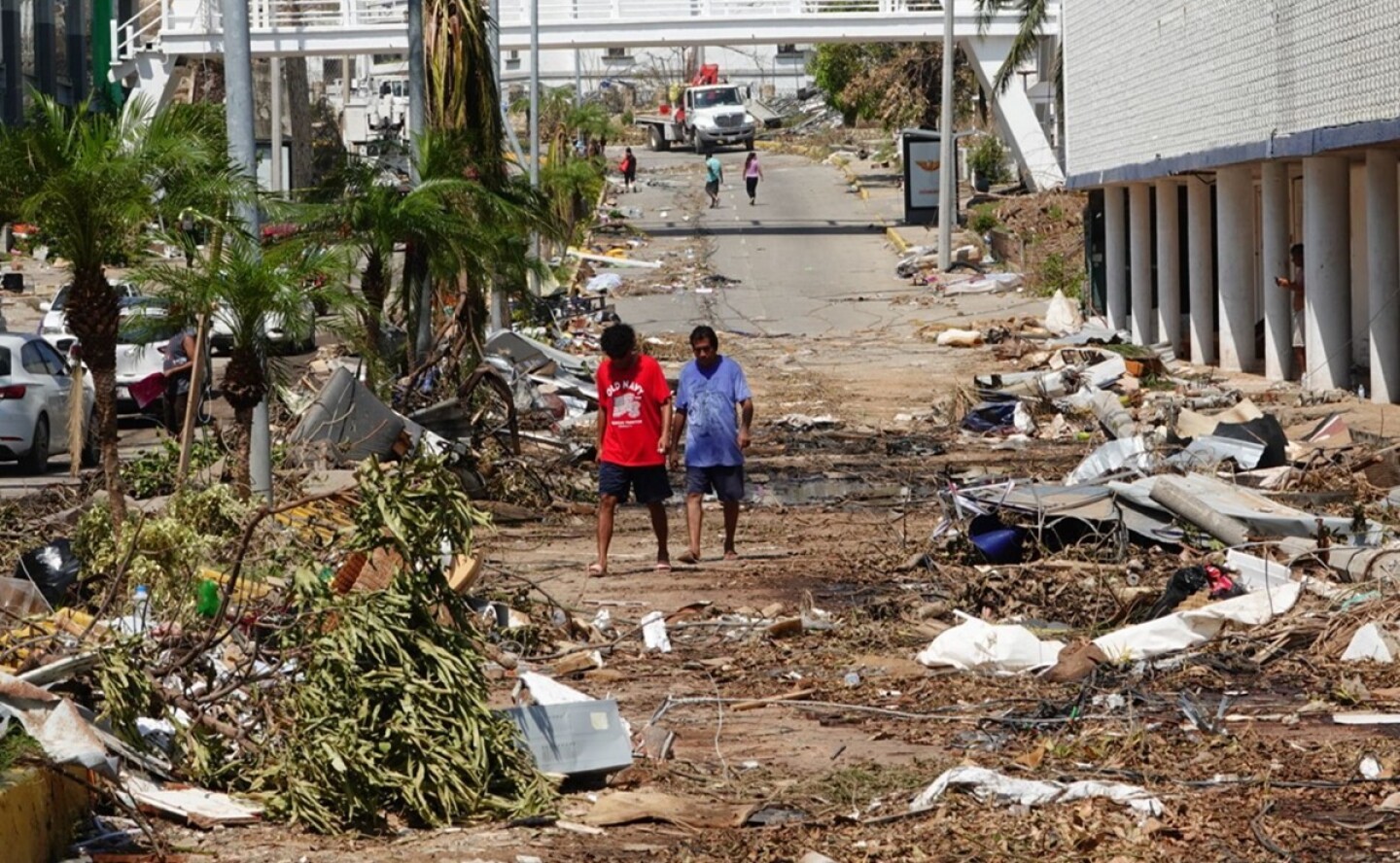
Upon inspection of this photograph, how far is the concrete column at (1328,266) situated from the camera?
77.1 ft

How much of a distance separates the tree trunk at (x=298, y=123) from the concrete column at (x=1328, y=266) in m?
44.3

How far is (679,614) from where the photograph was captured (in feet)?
37.9

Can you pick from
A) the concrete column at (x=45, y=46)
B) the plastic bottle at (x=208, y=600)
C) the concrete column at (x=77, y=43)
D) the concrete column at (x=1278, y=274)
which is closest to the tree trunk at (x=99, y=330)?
the plastic bottle at (x=208, y=600)

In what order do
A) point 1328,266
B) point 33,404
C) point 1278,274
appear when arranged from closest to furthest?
point 33,404
point 1328,266
point 1278,274

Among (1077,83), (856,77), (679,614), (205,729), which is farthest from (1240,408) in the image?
(856,77)

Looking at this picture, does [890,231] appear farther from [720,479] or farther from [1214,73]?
[720,479]

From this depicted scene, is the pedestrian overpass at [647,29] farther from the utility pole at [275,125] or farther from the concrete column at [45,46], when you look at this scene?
the concrete column at [45,46]

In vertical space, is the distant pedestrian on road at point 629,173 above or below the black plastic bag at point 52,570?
above

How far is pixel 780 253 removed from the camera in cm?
5091

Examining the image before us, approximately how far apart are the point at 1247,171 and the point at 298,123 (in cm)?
4262

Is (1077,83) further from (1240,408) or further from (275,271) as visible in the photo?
(275,271)

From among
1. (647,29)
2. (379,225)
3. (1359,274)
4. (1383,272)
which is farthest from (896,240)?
(379,225)

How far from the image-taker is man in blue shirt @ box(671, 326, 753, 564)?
45.2ft

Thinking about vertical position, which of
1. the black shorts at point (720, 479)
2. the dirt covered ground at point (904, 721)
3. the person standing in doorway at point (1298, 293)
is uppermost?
the person standing in doorway at point (1298, 293)
